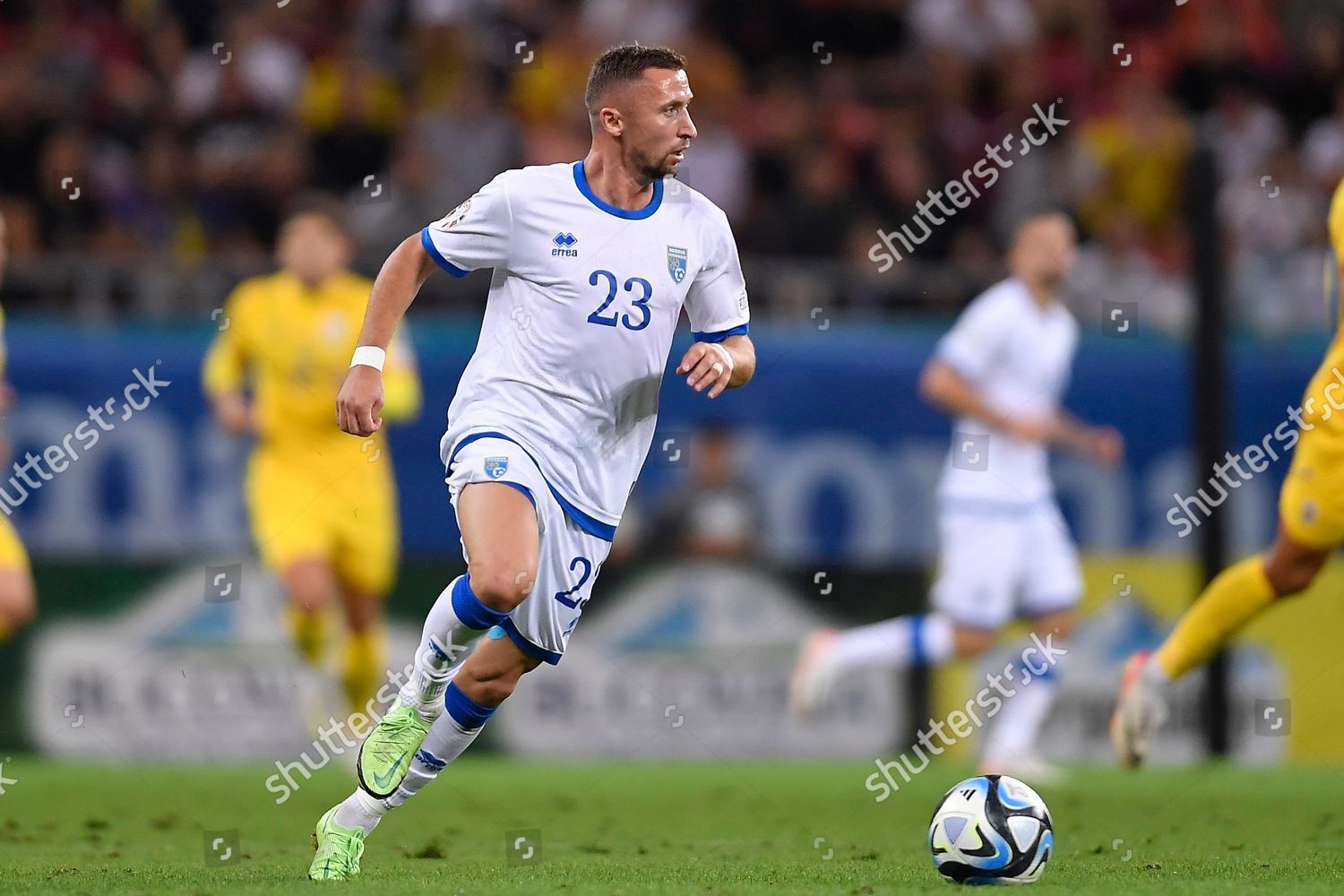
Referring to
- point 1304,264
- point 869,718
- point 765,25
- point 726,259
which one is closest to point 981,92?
point 765,25

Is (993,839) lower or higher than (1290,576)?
lower

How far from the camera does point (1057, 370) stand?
10180mm

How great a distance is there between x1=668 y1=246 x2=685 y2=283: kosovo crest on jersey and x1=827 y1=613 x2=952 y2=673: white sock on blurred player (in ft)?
14.5

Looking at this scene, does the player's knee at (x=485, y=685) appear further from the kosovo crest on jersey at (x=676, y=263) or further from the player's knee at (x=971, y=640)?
the player's knee at (x=971, y=640)

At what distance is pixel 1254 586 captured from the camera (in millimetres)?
7133

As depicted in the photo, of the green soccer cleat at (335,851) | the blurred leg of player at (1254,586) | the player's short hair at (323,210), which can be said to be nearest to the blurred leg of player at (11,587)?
the green soccer cleat at (335,851)

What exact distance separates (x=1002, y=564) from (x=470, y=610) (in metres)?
4.79

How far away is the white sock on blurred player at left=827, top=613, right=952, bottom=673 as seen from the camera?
991 centimetres

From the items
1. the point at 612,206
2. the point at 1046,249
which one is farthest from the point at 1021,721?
the point at 612,206

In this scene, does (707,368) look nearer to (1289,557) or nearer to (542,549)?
(542,549)

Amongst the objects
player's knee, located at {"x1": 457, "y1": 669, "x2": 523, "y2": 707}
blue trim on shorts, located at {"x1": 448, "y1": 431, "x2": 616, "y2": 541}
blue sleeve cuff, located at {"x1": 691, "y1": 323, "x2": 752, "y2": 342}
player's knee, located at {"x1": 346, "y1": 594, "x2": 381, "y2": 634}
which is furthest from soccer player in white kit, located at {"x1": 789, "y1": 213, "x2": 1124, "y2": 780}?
player's knee, located at {"x1": 457, "y1": 669, "x2": 523, "y2": 707}

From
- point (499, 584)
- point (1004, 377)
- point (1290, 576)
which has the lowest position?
point (499, 584)

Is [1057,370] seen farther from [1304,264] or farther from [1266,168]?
[1266,168]

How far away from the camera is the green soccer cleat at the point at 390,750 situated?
5.61 meters
